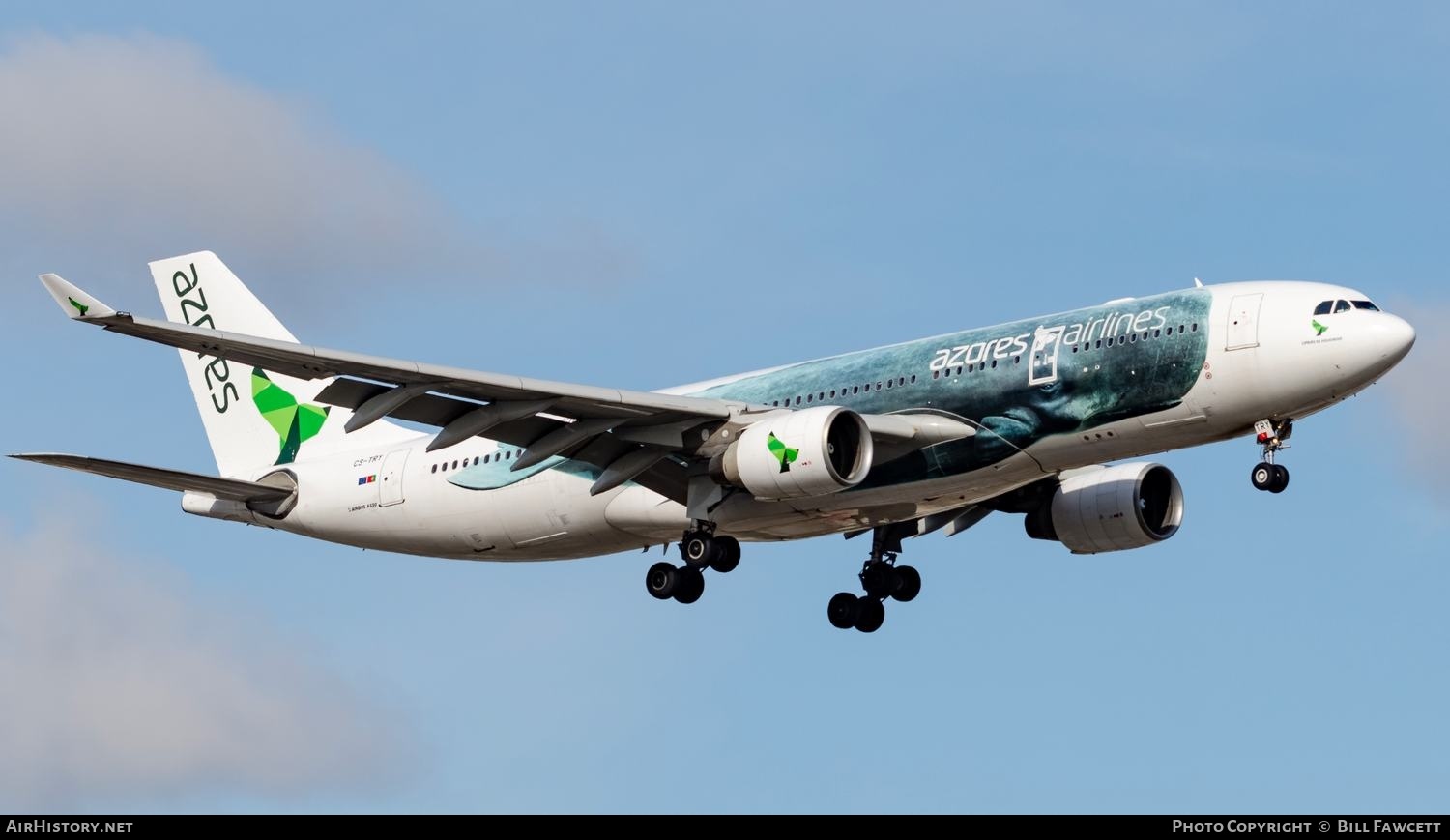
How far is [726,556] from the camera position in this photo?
41531mm

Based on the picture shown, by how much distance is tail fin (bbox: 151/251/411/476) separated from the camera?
48625mm

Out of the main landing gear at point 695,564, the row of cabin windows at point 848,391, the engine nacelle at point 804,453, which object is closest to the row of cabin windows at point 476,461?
the main landing gear at point 695,564

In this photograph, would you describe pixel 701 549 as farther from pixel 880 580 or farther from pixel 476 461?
pixel 880 580

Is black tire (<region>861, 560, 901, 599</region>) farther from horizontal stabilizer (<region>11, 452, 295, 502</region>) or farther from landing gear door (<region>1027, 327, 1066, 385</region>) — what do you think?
horizontal stabilizer (<region>11, 452, 295, 502</region>)

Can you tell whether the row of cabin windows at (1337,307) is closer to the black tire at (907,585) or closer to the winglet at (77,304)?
the black tire at (907,585)

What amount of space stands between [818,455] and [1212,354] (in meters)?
6.98

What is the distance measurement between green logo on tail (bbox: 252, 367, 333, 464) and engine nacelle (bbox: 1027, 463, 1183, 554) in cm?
1611

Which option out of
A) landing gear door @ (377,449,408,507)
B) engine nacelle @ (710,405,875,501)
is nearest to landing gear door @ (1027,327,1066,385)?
engine nacelle @ (710,405,875,501)

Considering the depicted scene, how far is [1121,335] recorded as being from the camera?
3816 cm

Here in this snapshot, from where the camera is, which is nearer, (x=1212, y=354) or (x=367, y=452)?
(x=1212, y=354)
